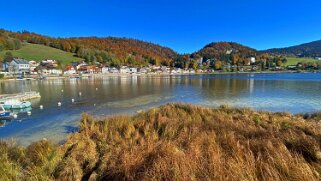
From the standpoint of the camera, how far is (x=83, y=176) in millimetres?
3916

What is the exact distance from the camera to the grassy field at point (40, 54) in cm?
12378

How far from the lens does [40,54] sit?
132 m

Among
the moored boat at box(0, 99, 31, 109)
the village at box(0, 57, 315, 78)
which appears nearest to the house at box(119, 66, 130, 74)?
the village at box(0, 57, 315, 78)

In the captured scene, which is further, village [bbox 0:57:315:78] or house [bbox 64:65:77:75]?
house [bbox 64:65:77:75]

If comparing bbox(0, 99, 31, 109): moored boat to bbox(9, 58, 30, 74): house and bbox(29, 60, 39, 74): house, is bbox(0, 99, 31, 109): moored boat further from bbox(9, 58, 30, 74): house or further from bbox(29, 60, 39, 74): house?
bbox(29, 60, 39, 74): house

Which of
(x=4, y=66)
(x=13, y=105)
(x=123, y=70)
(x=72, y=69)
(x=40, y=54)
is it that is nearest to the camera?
(x=13, y=105)

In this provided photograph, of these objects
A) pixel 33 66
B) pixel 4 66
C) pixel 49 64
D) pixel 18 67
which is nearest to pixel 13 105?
pixel 18 67

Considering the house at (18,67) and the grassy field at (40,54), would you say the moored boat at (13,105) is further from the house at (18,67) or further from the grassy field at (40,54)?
the grassy field at (40,54)

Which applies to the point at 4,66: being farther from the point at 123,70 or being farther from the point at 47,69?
the point at 123,70

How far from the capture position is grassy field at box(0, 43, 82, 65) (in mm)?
123775

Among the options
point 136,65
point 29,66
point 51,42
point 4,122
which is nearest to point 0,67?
point 29,66

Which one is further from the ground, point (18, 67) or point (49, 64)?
point (49, 64)

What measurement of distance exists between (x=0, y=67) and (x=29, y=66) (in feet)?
44.8

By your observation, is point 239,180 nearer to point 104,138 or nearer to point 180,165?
point 180,165
